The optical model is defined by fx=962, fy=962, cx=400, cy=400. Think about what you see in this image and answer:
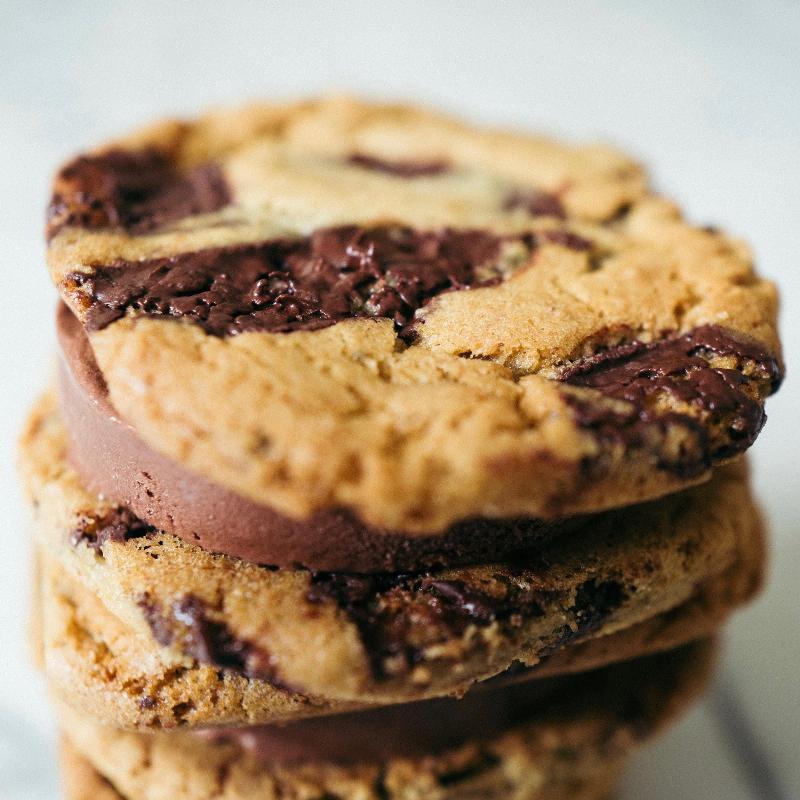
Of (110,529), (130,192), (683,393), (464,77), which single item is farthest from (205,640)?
(464,77)

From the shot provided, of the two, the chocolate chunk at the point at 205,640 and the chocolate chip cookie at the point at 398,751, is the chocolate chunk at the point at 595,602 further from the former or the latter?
the chocolate chunk at the point at 205,640

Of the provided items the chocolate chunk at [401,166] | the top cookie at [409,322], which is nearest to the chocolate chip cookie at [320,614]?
the top cookie at [409,322]

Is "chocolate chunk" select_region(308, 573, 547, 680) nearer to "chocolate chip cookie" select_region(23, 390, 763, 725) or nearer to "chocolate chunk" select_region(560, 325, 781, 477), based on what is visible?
"chocolate chip cookie" select_region(23, 390, 763, 725)

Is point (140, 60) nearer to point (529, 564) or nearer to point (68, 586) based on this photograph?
point (68, 586)

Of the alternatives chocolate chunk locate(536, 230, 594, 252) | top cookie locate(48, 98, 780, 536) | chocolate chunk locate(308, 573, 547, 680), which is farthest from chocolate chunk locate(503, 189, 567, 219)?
chocolate chunk locate(308, 573, 547, 680)

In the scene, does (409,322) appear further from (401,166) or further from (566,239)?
(401,166)

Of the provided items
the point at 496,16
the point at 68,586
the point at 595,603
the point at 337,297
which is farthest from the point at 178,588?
the point at 496,16

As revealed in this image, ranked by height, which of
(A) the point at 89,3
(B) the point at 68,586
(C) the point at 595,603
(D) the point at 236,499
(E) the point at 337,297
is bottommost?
(B) the point at 68,586

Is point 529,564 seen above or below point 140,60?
below
